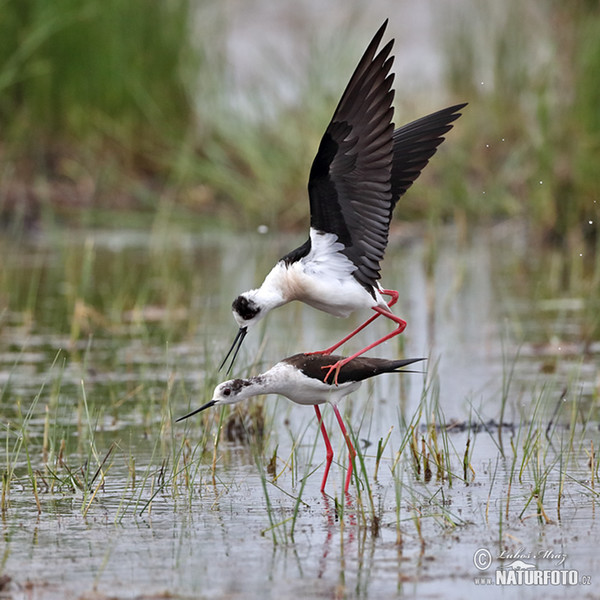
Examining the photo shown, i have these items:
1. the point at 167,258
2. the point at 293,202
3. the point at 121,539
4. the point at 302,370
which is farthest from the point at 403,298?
the point at 121,539

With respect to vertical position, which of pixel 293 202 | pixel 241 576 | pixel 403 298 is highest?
pixel 293 202

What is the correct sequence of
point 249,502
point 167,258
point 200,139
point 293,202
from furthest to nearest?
point 200,139
point 293,202
point 167,258
point 249,502

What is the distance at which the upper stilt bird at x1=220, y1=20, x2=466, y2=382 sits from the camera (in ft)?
15.9

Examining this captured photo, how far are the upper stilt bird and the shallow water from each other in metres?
0.48

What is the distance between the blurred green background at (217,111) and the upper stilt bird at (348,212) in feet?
21.0

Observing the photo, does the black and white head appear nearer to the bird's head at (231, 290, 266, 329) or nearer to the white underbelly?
the bird's head at (231, 290, 266, 329)

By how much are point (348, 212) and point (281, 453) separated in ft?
4.08

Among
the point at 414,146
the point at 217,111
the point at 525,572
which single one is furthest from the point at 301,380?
the point at 217,111

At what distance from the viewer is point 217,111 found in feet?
43.5

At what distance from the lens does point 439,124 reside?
215 inches

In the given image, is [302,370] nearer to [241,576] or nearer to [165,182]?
[241,576]

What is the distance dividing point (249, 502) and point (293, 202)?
7933 millimetres

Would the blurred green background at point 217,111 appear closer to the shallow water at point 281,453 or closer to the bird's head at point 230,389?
the shallow water at point 281,453

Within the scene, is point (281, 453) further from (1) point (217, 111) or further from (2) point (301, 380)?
(1) point (217, 111)
